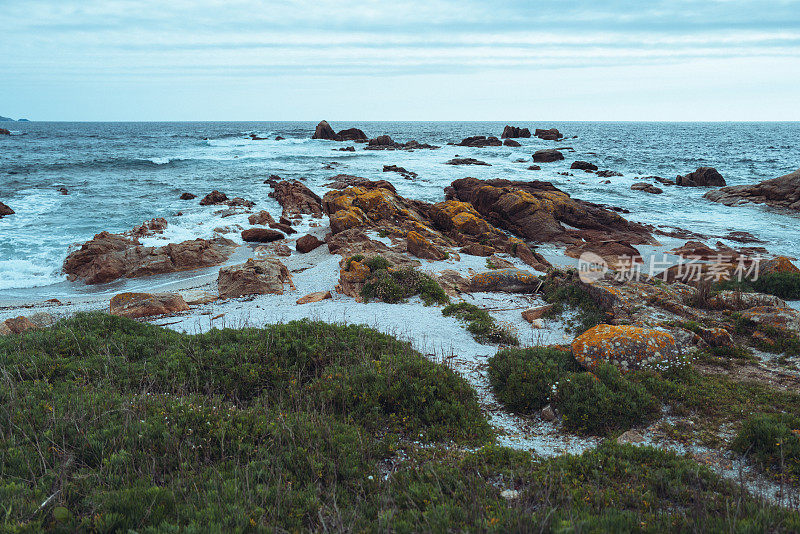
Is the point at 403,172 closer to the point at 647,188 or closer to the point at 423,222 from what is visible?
the point at 647,188

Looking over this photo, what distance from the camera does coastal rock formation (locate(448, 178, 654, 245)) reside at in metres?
21.6

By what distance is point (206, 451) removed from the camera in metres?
4.12

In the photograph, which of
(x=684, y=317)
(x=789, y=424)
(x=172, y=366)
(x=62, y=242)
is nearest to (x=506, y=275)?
(x=684, y=317)

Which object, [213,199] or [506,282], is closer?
[506,282]

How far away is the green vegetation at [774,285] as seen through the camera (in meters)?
11.1

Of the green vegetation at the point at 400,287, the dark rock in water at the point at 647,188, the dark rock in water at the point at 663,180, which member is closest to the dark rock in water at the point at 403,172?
the dark rock in water at the point at 647,188

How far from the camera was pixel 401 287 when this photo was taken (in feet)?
35.8

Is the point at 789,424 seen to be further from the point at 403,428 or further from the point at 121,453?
the point at 121,453

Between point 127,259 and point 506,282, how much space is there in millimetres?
13976

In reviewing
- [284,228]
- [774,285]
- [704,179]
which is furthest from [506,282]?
[704,179]

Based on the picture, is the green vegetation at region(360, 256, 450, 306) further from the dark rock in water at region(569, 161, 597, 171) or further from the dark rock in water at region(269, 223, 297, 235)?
the dark rock in water at region(569, 161, 597, 171)

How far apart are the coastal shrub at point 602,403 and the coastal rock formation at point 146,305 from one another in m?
8.99

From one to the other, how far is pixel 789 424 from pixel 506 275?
752 cm

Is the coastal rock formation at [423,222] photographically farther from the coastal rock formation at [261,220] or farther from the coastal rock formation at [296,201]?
the coastal rock formation at [261,220]
